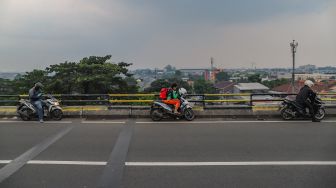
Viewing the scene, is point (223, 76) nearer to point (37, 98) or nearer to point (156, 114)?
point (156, 114)

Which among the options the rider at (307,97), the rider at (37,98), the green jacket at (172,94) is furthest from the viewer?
the green jacket at (172,94)

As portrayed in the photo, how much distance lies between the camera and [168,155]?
8.34m

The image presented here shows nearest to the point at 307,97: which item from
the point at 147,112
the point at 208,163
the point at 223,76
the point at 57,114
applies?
the point at 147,112

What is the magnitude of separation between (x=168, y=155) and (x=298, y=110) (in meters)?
6.92

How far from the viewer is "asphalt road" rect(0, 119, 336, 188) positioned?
6.52 meters

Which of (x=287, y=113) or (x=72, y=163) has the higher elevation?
(x=287, y=113)

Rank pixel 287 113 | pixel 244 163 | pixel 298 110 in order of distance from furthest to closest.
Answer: pixel 287 113
pixel 298 110
pixel 244 163

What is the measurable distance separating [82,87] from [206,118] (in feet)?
66.9

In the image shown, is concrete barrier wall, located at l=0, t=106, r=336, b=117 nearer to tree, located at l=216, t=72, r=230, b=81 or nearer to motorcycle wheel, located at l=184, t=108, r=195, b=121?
motorcycle wheel, located at l=184, t=108, r=195, b=121

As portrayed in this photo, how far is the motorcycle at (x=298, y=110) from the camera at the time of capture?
13.2 m

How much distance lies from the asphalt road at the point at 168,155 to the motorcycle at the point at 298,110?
0.61 metres

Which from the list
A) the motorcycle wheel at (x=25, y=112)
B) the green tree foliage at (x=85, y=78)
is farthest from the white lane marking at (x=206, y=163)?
the green tree foliage at (x=85, y=78)

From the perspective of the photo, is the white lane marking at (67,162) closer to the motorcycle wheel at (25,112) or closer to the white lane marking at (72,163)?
the white lane marking at (72,163)

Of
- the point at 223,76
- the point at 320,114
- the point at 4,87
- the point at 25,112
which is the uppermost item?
the point at 4,87
